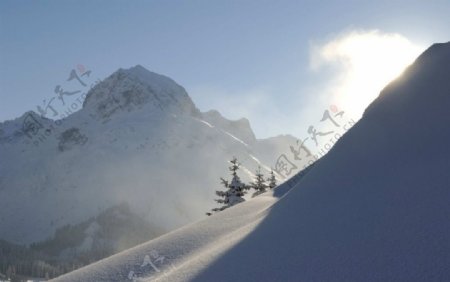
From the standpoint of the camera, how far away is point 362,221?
770 centimetres

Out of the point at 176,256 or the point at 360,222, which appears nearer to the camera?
the point at 360,222

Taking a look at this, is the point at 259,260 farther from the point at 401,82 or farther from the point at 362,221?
the point at 401,82

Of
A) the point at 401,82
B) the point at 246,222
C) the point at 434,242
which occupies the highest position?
the point at 401,82

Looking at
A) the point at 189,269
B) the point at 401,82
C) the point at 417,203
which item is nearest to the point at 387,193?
the point at 417,203

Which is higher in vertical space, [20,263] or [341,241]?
[20,263]

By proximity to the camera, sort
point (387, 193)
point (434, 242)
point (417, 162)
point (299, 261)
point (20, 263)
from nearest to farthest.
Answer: point (434, 242) < point (299, 261) < point (387, 193) < point (417, 162) < point (20, 263)

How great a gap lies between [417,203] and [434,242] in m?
1.37

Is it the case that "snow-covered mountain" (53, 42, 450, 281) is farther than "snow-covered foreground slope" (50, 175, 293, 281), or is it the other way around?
"snow-covered foreground slope" (50, 175, 293, 281)

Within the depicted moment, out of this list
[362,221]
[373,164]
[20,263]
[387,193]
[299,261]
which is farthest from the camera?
[20,263]

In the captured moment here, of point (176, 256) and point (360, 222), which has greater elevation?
point (176, 256)

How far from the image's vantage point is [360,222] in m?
7.70

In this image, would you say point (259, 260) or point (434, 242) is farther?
point (259, 260)

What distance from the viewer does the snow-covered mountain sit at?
643 centimetres

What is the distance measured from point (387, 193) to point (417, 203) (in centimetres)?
86
